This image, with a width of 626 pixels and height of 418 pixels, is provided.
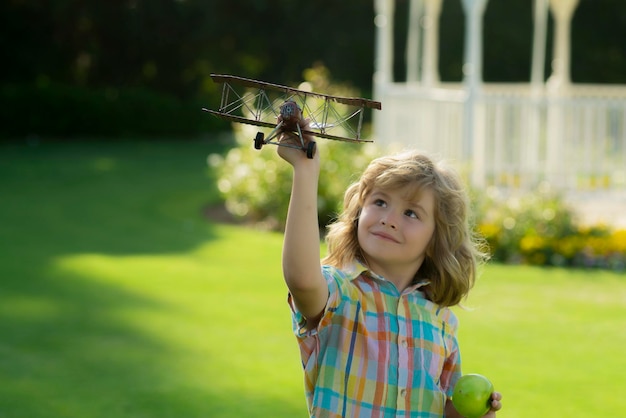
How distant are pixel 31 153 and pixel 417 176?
1641 cm

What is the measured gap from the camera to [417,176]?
108 inches

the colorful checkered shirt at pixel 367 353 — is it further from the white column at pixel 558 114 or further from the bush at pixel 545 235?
the white column at pixel 558 114

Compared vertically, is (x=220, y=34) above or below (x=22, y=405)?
above

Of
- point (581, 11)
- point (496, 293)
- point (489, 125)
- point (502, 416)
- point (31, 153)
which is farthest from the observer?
point (581, 11)

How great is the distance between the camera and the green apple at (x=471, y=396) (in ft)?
9.11

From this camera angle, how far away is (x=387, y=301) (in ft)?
8.97

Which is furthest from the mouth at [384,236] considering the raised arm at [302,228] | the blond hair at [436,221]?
the raised arm at [302,228]

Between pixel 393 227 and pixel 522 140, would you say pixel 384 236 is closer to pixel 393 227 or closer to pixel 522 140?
pixel 393 227

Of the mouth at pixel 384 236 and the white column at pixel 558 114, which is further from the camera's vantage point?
the white column at pixel 558 114

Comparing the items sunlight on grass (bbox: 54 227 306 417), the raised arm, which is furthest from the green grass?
the raised arm

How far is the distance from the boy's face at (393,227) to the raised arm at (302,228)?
272mm

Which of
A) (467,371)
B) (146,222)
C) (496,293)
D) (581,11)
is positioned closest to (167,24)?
(581,11)

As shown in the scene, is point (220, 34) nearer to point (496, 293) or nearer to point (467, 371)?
point (496, 293)

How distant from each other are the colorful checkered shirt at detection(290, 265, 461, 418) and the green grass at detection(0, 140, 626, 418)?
7.02ft
